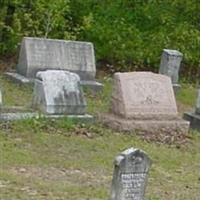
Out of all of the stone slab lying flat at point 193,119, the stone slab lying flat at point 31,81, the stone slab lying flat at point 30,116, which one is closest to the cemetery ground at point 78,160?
the stone slab lying flat at point 30,116

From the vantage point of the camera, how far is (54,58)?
49.8ft

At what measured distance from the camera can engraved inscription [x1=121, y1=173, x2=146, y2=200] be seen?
22.4ft

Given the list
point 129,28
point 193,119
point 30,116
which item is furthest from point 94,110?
point 129,28

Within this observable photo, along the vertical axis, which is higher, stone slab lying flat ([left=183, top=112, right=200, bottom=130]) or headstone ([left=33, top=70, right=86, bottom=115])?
headstone ([left=33, top=70, right=86, bottom=115])

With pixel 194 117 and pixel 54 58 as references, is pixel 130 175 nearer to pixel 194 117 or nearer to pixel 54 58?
pixel 194 117

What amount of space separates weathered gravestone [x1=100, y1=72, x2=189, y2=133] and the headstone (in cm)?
51

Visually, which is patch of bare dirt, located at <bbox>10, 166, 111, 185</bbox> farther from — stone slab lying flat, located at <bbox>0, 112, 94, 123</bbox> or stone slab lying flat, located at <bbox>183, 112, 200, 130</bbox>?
stone slab lying flat, located at <bbox>183, 112, 200, 130</bbox>

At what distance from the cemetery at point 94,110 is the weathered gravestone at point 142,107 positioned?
0.6 inches

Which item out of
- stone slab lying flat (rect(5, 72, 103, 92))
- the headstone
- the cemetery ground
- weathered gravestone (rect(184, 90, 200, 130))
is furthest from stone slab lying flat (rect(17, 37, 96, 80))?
the cemetery ground

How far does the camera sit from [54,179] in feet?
27.0

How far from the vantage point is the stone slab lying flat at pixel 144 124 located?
1125 cm

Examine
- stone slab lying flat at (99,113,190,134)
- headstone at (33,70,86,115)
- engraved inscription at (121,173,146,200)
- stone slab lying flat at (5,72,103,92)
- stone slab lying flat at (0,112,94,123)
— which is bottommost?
stone slab lying flat at (5,72,103,92)

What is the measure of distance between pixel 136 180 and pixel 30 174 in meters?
1.78

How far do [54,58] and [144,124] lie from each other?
425 cm
